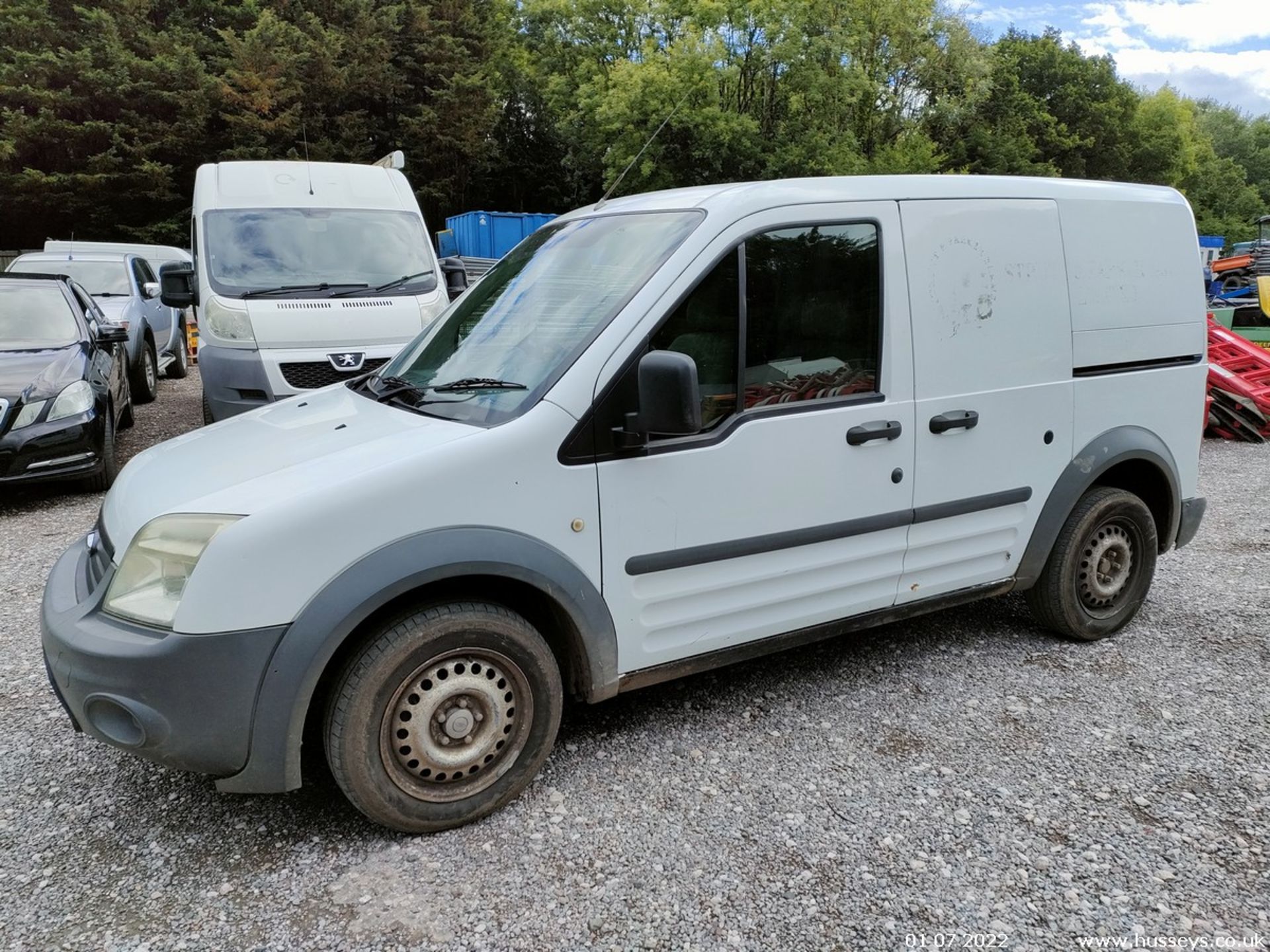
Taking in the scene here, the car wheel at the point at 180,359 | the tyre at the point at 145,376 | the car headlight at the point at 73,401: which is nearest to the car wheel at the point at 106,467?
the car headlight at the point at 73,401

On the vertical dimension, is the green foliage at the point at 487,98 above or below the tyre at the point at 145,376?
above

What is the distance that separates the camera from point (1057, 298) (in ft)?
12.3

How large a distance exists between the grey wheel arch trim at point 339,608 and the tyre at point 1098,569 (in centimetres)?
249

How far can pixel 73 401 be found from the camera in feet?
21.6

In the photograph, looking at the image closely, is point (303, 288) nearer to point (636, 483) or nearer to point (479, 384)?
point (479, 384)

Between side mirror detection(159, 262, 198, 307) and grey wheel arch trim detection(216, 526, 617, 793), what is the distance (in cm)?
600

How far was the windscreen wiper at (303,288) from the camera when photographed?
7133 millimetres

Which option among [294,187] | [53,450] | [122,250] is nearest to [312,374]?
[53,450]

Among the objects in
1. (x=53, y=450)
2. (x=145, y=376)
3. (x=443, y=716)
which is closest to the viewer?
(x=443, y=716)

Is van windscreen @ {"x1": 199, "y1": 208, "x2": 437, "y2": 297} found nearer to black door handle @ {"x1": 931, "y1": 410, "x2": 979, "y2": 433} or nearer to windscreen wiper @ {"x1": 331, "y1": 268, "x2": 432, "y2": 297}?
windscreen wiper @ {"x1": 331, "y1": 268, "x2": 432, "y2": 297}

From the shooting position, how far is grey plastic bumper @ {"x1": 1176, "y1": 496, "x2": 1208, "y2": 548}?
4.37 metres

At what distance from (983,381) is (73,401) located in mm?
6140

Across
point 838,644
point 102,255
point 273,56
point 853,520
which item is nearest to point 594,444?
point 853,520

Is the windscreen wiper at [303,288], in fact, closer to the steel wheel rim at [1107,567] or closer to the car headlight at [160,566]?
the car headlight at [160,566]
